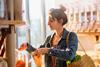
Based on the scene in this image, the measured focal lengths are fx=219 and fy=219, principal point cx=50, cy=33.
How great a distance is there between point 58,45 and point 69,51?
0.13 m

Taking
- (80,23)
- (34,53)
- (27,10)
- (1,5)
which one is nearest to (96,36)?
(80,23)

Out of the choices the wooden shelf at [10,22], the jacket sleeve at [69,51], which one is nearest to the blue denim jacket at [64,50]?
the jacket sleeve at [69,51]

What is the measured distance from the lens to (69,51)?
85.4 inches

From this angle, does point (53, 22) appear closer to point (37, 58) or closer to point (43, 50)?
point (43, 50)

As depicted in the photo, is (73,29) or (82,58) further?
(73,29)

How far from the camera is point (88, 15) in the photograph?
2.31m

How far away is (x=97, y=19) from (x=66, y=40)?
15.5 inches

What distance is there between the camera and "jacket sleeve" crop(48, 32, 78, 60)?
212 cm

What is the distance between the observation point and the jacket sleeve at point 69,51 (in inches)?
83.6

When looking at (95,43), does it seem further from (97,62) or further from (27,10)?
(27,10)

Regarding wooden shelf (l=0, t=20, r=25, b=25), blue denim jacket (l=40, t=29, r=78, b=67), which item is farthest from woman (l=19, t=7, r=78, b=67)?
wooden shelf (l=0, t=20, r=25, b=25)

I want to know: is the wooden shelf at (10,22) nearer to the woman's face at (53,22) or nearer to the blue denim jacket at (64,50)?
the blue denim jacket at (64,50)

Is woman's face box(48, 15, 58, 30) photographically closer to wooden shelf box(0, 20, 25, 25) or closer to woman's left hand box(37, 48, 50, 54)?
woman's left hand box(37, 48, 50, 54)

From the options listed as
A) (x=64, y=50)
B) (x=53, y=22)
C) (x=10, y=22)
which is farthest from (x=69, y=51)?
(x=10, y=22)
